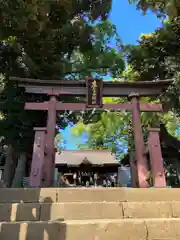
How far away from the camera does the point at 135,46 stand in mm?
12688

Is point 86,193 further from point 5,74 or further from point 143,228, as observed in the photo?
point 5,74

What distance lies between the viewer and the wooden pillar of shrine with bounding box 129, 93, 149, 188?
6.48 meters

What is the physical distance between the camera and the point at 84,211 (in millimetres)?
4027

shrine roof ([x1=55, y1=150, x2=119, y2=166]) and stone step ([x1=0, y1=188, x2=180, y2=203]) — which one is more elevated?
shrine roof ([x1=55, y1=150, x2=119, y2=166])

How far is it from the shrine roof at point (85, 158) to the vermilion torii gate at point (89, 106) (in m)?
9.37

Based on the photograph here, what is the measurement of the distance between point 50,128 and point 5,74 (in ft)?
15.8

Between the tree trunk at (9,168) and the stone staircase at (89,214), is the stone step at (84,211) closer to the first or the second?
the stone staircase at (89,214)

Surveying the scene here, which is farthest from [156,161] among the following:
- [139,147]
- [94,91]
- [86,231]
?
[86,231]

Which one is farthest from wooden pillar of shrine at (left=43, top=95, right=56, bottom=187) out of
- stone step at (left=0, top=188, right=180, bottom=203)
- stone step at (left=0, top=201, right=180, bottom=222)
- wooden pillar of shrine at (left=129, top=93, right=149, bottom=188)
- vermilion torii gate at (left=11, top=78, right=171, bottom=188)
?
stone step at (left=0, top=201, right=180, bottom=222)

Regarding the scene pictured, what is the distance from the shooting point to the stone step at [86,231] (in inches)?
125

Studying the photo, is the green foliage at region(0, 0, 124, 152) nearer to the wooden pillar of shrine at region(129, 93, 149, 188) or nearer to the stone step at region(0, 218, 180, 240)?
the wooden pillar of shrine at region(129, 93, 149, 188)

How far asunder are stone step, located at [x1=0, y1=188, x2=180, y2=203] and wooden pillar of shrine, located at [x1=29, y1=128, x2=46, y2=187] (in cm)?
141

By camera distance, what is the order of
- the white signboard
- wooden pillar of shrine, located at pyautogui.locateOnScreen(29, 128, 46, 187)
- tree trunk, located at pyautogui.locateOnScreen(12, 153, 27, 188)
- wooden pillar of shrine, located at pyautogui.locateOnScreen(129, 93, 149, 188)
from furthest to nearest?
the white signboard, tree trunk, located at pyautogui.locateOnScreen(12, 153, 27, 188), wooden pillar of shrine, located at pyautogui.locateOnScreen(129, 93, 149, 188), wooden pillar of shrine, located at pyautogui.locateOnScreen(29, 128, 46, 187)

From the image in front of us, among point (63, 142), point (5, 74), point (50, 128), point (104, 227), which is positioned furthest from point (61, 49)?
point (63, 142)
